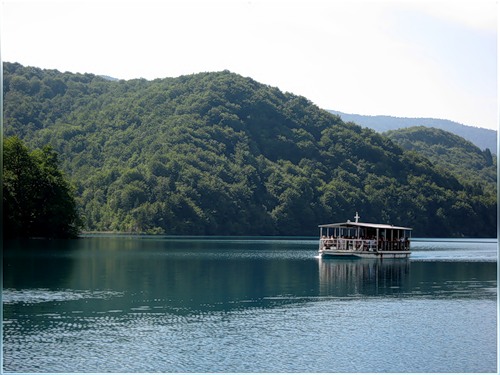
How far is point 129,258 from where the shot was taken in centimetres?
7269

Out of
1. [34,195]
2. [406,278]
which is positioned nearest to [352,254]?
[406,278]

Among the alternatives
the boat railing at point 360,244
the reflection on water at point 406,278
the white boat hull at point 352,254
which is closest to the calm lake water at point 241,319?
the reflection on water at point 406,278

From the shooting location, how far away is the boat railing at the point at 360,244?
259ft

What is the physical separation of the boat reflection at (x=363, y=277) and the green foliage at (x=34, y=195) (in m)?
40.3

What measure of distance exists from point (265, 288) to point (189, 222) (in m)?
115

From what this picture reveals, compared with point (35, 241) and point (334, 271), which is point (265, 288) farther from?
point (35, 241)

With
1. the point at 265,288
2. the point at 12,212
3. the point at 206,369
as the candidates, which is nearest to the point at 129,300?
the point at 265,288

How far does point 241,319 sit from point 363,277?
24198mm

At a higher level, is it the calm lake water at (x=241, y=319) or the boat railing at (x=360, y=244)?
the boat railing at (x=360, y=244)

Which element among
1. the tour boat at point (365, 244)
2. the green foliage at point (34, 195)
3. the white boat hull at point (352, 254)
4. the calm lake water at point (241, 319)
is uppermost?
the green foliage at point (34, 195)

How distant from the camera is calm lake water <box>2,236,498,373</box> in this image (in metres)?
26.6

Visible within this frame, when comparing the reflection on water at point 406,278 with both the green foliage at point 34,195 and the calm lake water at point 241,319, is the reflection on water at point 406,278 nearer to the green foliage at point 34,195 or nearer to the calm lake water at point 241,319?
the calm lake water at point 241,319

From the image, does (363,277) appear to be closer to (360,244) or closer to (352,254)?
(352,254)

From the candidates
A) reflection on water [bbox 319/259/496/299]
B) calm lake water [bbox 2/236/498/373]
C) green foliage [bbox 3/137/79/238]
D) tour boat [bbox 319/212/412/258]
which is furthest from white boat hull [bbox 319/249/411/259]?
green foliage [bbox 3/137/79/238]
